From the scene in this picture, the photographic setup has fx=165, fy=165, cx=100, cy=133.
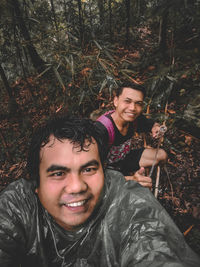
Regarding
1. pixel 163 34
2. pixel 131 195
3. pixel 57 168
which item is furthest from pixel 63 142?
pixel 163 34

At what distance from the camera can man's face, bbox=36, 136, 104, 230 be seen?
45.6 inches

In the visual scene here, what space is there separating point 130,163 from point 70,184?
1595 mm

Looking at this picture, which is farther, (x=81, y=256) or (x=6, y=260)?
(x=81, y=256)

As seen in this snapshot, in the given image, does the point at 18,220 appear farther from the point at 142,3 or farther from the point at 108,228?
the point at 142,3

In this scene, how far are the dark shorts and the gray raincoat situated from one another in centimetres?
112

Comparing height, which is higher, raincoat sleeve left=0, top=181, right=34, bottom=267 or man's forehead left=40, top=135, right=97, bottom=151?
man's forehead left=40, top=135, right=97, bottom=151

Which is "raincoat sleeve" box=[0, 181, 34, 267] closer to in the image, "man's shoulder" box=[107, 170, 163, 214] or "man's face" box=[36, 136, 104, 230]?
"man's face" box=[36, 136, 104, 230]

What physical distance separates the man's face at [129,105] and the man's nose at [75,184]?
1282 mm

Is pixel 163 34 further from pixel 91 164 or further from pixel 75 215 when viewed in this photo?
pixel 75 215

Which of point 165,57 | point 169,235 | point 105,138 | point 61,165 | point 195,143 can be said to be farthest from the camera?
point 165,57

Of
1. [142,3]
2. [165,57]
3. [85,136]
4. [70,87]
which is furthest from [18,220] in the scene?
[142,3]

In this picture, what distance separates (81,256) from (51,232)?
12.0 inches

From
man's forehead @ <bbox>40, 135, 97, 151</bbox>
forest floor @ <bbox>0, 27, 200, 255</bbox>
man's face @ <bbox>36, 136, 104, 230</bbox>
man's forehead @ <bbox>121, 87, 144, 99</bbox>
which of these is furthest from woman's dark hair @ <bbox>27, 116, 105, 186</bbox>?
forest floor @ <bbox>0, 27, 200, 255</bbox>

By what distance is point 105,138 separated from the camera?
2064 millimetres
